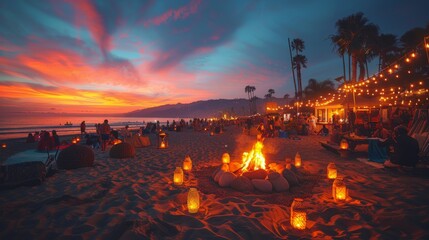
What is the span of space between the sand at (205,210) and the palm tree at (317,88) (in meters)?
57.6

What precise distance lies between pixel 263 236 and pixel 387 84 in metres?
26.2

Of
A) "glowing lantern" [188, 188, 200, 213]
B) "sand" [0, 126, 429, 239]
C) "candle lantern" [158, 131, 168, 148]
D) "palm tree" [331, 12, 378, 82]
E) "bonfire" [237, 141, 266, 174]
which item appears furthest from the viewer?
"palm tree" [331, 12, 378, 82]

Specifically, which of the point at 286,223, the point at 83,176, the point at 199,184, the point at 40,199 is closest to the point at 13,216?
the point at 40,199

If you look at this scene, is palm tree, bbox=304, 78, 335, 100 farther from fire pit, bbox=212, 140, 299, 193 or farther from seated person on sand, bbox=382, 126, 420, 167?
fire pit, bbox=212, 140, 299, 193

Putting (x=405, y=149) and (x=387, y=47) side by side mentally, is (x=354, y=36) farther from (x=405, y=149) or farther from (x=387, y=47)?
(x=405, y=149)

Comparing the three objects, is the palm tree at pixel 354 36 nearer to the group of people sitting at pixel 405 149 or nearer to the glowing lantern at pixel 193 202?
the group of people sitting at pixel 405 149

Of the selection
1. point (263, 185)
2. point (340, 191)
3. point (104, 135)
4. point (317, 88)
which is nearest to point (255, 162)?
point (263, 185)

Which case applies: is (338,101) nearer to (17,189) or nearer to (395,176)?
(395,176)

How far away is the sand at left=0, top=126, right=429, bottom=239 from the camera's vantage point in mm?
4051

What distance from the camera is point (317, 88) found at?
205ft

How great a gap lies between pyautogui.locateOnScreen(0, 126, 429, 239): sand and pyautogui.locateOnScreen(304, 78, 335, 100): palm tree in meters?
57.6

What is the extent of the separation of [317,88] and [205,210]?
6441 cm

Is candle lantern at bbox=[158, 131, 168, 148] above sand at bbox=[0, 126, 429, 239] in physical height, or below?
above

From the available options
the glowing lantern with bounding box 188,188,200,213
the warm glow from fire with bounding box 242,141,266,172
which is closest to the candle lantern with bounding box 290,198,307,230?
the glowing lantern with bounding box 188,188,200,213
